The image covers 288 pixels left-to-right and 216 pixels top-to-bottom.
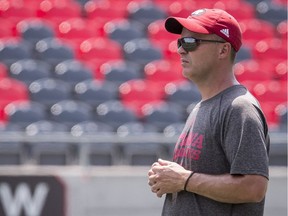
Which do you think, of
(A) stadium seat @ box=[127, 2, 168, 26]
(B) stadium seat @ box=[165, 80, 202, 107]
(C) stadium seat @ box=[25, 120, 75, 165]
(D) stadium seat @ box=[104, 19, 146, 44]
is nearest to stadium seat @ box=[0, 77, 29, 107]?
(C) stadium seat @ box=[25, 120, 75, 165]

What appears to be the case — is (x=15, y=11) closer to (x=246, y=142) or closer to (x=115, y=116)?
(x=115, y=116)

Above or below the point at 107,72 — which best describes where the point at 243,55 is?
below

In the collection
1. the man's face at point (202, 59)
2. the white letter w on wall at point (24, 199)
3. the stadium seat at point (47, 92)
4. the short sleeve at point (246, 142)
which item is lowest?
the white letter w on wall at point (24, 199)

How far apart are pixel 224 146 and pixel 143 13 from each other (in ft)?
29.7

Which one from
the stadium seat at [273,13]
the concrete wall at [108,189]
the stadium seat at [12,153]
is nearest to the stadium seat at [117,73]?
the stadium seat at [12,153]

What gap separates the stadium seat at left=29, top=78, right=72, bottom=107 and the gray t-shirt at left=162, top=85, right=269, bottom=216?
6.23 metres

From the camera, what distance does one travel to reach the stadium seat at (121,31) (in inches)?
444

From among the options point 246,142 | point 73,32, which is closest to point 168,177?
point 246,142

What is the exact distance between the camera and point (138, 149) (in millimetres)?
7812

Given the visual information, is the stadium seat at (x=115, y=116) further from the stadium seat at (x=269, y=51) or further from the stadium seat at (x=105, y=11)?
the stadium seat at (x=269, y=51)

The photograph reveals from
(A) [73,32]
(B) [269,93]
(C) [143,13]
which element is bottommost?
(B) [269,93]

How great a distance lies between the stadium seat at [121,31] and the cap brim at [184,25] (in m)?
8.04

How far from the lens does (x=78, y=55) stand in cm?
1070

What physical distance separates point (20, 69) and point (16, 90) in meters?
0.62
